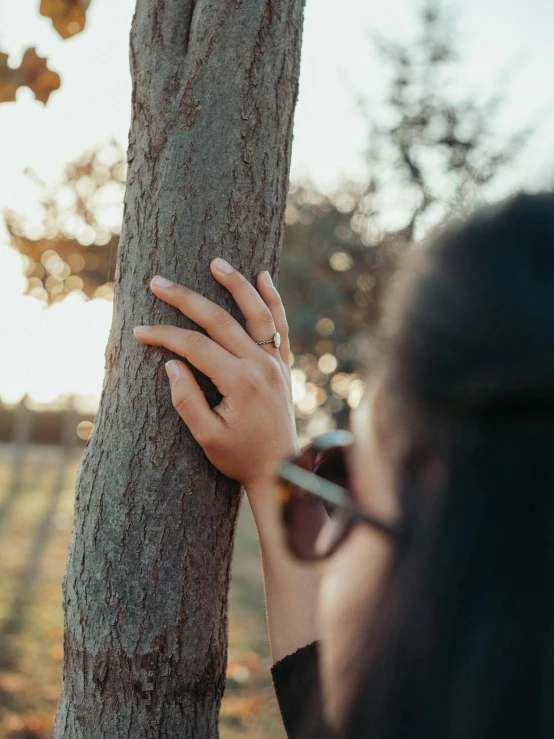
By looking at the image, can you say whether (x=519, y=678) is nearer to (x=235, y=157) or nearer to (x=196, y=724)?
(x=196, y=724)

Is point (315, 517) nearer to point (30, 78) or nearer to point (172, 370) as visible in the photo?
point (172, 370)

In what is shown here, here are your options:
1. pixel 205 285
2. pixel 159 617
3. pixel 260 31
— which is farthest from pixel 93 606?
pixel 260 31

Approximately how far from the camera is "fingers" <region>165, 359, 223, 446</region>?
136 cm

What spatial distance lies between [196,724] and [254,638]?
4.35m

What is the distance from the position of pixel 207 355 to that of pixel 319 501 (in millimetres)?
442

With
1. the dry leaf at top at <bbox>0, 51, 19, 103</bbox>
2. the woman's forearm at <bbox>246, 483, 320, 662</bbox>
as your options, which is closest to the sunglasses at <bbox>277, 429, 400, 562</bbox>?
the woman's forearm at <bbox>246, 483, 320, 662</bbox>

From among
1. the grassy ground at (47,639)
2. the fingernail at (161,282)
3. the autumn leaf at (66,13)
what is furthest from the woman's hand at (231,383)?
the grassy ground at (47,639)

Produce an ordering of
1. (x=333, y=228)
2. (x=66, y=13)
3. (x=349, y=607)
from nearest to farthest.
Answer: (x=349, y=607)
(x=66, y=13)
(x=333, y=228)

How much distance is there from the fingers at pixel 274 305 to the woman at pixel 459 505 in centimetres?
60

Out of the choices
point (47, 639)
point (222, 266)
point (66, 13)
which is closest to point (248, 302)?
point (222, 266)

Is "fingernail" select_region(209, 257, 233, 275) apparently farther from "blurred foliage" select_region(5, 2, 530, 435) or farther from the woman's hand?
"blurred foliage" select_region(5, 2, 530, 435)

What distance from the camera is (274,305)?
152 centimetres

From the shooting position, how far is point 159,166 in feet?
4.96

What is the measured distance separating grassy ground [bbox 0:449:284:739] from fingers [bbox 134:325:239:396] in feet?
10.6
